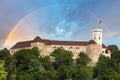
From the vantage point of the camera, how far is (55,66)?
94.0m

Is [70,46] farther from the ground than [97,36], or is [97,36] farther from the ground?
[97,36]

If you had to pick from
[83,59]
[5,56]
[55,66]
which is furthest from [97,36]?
[5,56]

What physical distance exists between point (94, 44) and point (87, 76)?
21.5m

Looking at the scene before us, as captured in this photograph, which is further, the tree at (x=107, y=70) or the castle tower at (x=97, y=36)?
the castle tower at (x=97, y=36)

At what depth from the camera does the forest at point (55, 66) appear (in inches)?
3172

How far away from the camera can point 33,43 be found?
101 m

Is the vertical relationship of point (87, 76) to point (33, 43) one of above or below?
below

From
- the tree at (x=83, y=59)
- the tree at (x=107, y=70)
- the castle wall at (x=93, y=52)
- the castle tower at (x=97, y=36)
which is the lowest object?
the tree at (x=107, y=70)

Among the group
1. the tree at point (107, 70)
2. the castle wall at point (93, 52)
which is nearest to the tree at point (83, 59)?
the castle wall at point (93, 52)

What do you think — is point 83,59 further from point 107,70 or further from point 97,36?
point 97,36

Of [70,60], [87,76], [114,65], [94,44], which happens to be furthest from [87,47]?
[87,76]

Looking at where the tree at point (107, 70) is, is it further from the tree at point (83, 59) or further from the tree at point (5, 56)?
the tree at point (5, 56)

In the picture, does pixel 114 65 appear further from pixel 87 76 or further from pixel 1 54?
pixel 1 54

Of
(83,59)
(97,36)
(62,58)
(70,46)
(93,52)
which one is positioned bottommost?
(83,59)
